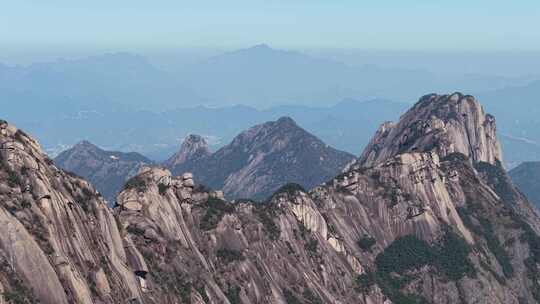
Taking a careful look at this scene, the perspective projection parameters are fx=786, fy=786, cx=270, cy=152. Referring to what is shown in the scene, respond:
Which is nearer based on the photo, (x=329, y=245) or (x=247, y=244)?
(x=247, y=244)

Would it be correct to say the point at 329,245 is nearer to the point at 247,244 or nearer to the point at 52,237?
the point at 247,244

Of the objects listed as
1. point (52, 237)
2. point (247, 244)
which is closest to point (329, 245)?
point (247, 244)

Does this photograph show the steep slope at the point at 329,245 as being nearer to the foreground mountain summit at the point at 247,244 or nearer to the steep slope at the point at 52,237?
the foreground mountain summit at the point at 247,244

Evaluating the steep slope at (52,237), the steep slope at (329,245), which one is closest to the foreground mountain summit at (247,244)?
the steep slope at (52,237)

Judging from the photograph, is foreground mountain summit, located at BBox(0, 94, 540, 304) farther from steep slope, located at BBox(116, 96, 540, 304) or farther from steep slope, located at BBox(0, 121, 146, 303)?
steep slope, located at BBox(116, 96, 540, 304)

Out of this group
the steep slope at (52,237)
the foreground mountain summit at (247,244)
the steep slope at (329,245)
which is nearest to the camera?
the steep slope at (52,237)

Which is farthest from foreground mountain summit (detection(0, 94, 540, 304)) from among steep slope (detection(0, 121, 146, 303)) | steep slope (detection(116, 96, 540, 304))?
steep slope (detection(116, 96, 540, 304))
